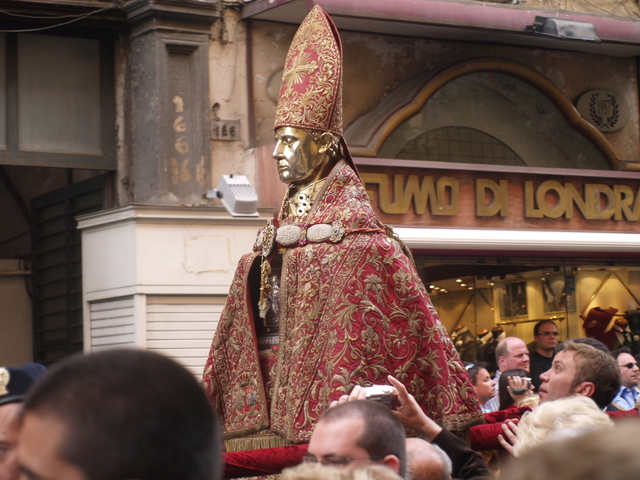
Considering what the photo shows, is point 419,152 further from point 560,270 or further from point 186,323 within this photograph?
point 186,323

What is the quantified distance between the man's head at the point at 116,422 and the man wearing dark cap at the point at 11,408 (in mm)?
1199

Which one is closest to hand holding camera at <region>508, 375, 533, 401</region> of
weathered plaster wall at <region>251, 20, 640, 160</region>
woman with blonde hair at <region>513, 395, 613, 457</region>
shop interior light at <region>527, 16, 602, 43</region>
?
woman with blonde hair at <region>513, 395, 613, 457</region>

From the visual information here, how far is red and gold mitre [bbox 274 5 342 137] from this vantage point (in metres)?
4.79

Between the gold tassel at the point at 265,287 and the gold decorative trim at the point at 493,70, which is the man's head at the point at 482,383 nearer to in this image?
the gold tassel at the point at 265,287

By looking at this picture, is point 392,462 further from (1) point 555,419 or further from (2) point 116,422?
(2) point 116,422

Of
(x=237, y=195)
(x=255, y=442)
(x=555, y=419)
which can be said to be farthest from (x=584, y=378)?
(x=237, y=195)

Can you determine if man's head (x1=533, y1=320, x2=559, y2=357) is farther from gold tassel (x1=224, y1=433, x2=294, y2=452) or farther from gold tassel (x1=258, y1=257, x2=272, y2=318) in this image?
gold tassel (x1=224, y1=433, x2=294, y2=452)

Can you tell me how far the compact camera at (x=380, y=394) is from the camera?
11.4ft

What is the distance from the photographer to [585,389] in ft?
13.3

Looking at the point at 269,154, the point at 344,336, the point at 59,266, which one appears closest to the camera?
the point at 344,336

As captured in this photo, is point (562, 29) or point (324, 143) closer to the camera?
point (324, 143)

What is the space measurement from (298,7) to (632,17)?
148 inches

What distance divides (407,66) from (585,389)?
625cm

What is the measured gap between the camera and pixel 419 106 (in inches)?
376
